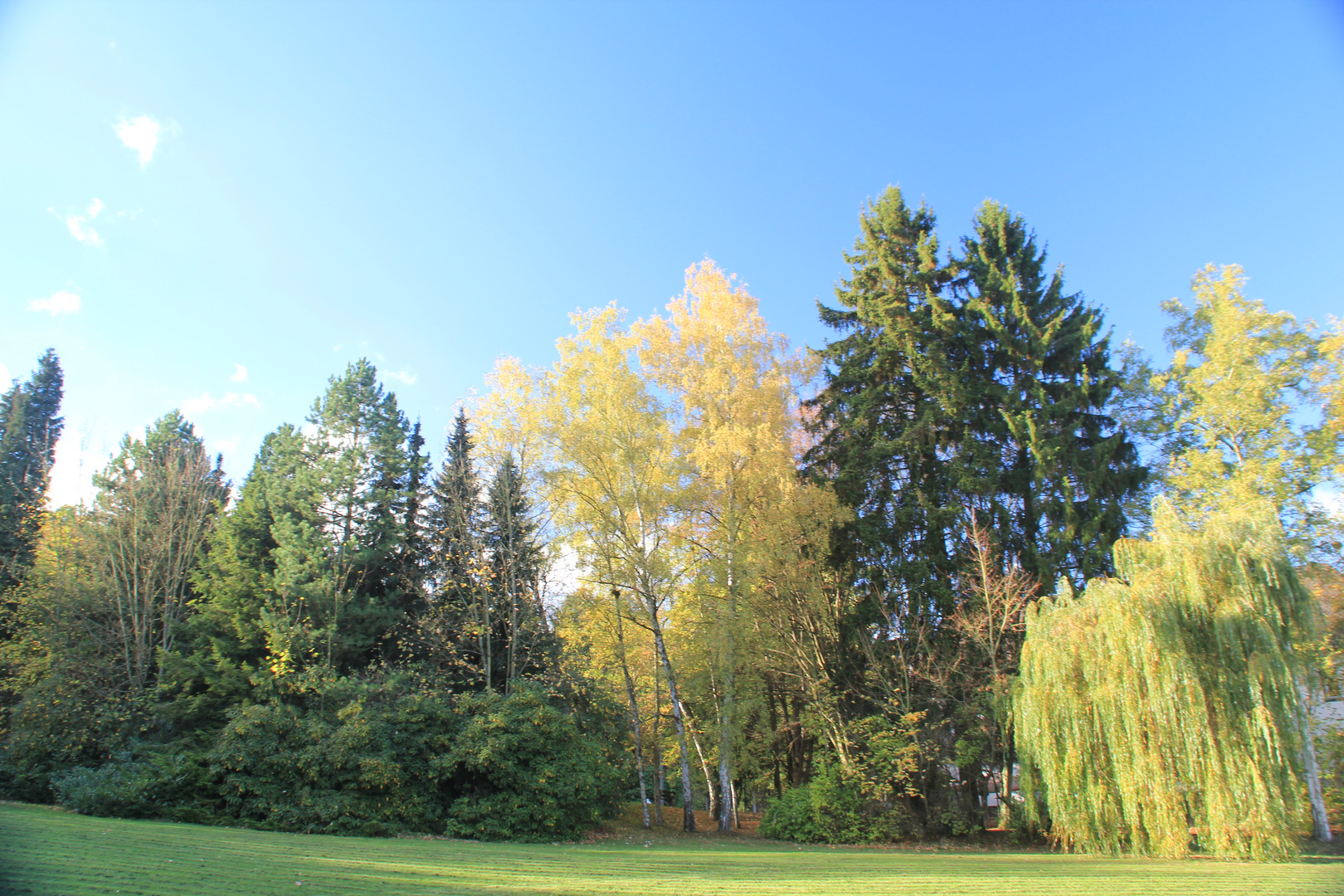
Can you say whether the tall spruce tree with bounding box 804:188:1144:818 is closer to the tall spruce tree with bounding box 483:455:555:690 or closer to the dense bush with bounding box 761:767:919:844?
the dense bush with bounding box 761:767:919:844

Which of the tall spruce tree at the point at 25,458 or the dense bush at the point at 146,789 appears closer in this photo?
the dense bush at the point at 146,789

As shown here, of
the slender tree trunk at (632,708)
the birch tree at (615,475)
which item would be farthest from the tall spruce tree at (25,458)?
the slender tree trunk at (632,708)

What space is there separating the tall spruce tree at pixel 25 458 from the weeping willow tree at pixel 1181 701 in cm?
2899

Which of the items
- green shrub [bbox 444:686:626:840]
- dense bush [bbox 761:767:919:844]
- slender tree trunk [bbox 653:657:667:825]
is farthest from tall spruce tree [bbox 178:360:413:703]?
dense bush [bbox 761:767:919:844]

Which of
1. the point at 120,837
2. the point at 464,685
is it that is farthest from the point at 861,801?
the point at 120,837

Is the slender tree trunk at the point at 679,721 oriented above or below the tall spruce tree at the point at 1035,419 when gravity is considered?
below

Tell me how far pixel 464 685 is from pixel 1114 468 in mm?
20136

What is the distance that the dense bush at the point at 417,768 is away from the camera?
14406 millimetres

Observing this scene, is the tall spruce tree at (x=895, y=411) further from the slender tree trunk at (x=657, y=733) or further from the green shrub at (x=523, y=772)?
the green shrub at (x=523, y=772)

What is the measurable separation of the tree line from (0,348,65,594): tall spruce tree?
2760 millimetres

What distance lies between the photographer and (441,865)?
8289 mm

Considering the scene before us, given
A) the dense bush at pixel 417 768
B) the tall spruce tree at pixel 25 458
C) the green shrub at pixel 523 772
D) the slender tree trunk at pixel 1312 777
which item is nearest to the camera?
the slender tree trunk at pixel 1312 777

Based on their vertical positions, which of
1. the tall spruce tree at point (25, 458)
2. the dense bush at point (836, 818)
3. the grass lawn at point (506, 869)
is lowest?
the dense bush at point (836, 818)

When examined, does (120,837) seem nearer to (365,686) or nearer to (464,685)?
(365,686)
